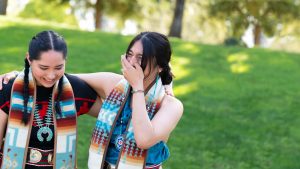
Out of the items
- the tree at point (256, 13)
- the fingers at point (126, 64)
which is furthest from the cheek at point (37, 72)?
the tree at point (256, 13)

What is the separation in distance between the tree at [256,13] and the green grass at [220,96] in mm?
12551

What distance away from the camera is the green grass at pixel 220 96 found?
696 centimetres

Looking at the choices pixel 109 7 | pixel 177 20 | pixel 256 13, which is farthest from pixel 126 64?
pixel 109 7

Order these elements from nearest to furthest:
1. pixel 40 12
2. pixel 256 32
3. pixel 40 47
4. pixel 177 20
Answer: pixel 40 47 < pixel 177 20 < pixel 256 32 < pixel 40 12

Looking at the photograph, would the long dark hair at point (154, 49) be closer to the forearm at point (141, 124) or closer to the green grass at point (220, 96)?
the forearm at point (141, 124)

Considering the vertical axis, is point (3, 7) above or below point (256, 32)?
above

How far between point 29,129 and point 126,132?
58 centimetres

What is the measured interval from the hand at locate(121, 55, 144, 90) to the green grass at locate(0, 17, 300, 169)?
11.2 feet

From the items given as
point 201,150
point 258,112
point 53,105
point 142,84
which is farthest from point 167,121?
point 258,112

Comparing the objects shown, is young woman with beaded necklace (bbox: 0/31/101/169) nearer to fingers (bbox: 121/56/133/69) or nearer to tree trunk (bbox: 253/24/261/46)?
fingers (bbox: 121/56/133/69)

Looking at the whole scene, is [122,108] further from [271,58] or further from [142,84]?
[271,58]

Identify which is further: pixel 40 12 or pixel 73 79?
pixel 40 12

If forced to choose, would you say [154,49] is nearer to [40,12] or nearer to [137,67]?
[137,67]

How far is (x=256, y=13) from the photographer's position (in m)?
24.6
